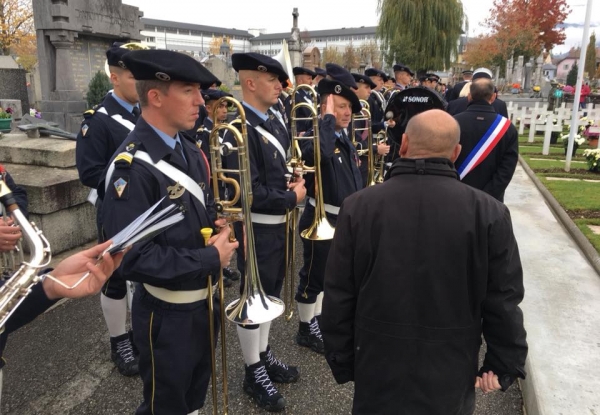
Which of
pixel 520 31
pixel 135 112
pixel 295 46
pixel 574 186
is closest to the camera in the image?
pixel 135 112

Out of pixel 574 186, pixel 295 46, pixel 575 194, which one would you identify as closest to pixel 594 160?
pixel 574 186

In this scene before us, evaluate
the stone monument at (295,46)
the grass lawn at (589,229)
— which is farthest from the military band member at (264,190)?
the stone monument at (295,46)

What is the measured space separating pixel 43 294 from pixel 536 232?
6.64m

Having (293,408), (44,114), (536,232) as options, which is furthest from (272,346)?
(44,114)

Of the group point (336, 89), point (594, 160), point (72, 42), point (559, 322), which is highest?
point (72, 42)

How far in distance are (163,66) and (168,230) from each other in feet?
2.51

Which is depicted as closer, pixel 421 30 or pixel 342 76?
pixel 342 76

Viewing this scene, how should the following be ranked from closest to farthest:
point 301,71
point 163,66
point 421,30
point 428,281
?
1. point 428,281
2. point 163,66
3. point 301,71
4. point 421,30

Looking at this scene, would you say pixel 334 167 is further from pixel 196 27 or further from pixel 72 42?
pixel 196 27

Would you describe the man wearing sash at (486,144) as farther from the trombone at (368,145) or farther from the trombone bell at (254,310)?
the trombone bell at (254,310)

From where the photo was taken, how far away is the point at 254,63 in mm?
3285

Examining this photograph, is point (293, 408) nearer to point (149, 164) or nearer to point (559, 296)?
point (149, 164)

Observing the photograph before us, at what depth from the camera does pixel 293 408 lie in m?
3.27

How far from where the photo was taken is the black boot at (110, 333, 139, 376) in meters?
3.54
